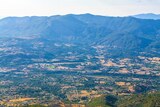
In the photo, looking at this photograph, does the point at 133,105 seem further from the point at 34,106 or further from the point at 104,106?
the point at 34,106

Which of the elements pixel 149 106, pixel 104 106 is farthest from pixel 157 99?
pixel 104 106

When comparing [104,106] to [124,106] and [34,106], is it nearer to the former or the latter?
[124,106]

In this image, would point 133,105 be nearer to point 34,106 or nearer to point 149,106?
point 149,106

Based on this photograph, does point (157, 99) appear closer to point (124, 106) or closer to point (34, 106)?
point (124, 106)

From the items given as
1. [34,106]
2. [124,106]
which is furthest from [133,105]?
[34,106]

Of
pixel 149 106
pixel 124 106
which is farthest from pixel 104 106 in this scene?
pixel 149 106
